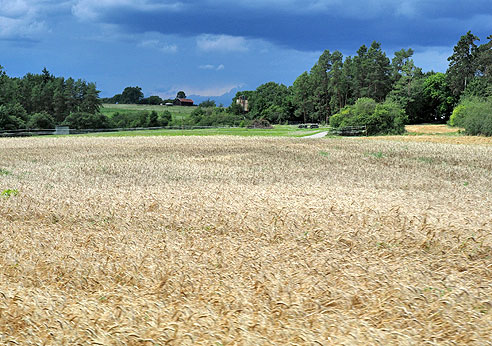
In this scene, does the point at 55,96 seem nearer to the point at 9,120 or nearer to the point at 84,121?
the point at 84,121

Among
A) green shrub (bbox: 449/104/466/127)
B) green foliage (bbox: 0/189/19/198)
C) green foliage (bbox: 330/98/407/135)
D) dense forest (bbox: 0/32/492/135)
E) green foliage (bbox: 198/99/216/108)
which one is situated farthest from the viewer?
green foliage (bbox: 198/99/216/108)

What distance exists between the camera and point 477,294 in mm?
5113

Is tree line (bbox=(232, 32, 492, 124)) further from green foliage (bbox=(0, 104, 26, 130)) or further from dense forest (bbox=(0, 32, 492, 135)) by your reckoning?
green foliage (bbox=(0, 104, 26, 130))

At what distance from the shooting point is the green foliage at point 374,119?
6181cm

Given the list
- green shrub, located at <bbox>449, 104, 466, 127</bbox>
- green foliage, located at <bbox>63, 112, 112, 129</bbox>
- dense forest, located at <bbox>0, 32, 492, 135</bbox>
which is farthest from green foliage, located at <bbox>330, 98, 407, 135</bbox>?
green foliage, located at <bbox>63, 112, 112, 129</bbox>

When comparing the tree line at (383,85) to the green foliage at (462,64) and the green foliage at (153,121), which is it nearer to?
the green foliage at (462,64)

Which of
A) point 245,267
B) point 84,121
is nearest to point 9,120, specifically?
point 84,121

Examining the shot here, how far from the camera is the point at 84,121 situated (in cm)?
8288

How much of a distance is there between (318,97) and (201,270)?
119 meters

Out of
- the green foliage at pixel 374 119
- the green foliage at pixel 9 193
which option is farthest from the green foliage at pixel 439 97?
the green foliage at pixel 9 193

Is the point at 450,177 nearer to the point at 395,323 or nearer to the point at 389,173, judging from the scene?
the point at 389,173

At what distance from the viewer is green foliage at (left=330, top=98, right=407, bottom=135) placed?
61.8m

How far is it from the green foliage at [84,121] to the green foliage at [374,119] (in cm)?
4417

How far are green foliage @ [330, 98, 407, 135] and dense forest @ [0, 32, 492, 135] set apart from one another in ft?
0.63
